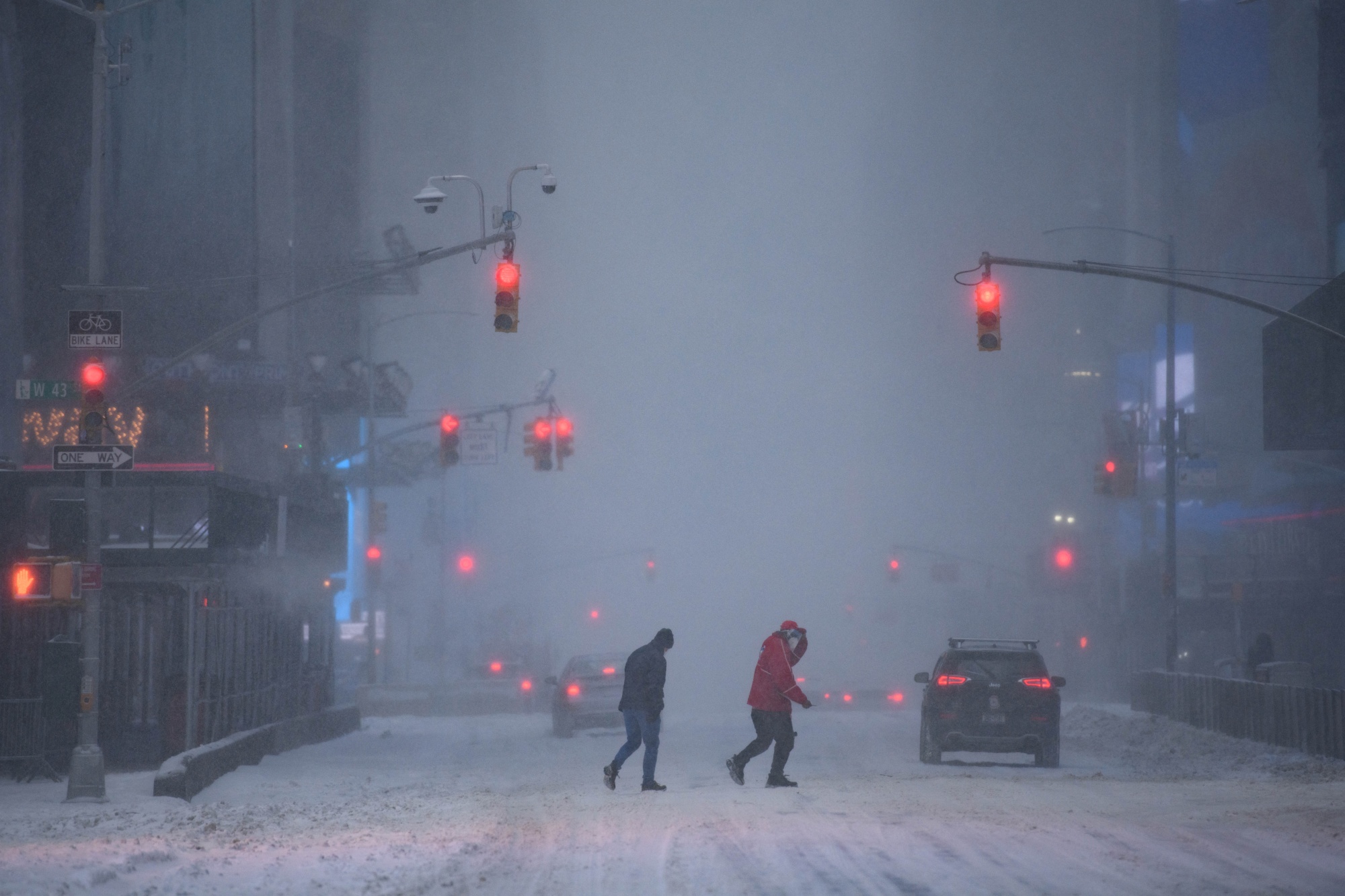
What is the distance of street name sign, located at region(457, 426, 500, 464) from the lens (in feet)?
139

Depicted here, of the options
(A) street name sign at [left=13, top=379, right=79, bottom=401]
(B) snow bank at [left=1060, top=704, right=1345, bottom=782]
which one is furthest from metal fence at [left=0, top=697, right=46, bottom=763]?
(B) snow bank at [left=1060, top=704, right=1345, bottom=782]

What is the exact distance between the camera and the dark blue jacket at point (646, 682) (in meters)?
16.8

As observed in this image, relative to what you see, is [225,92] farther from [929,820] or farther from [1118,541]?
[1118,541]

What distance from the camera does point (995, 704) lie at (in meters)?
20.3

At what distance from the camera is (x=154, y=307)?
49000mm

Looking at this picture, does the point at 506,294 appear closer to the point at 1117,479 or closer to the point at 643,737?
the point at 643,737

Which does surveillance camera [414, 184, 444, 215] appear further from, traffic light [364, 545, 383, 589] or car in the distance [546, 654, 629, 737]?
traffic light [364, 545, 383, 589]

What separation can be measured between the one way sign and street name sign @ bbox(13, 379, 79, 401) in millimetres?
785

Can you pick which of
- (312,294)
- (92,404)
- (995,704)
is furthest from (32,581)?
(995,704)

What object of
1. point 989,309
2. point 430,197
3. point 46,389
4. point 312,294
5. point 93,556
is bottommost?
point 93,556

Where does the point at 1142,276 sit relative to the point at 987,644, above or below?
above

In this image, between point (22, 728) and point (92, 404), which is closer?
point (92, 404)

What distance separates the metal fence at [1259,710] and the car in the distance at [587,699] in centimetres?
1072

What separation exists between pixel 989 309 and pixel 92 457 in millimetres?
12871
